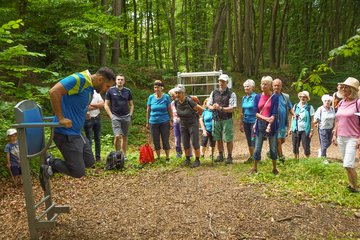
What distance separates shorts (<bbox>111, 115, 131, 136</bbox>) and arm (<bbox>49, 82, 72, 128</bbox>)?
4.03 metres

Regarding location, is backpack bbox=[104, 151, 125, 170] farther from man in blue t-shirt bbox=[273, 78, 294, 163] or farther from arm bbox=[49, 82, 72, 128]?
man in blue t-shirt bbox=[273, 78, 294, 163]

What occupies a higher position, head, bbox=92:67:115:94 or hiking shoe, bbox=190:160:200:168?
head, bbox=92:67:115:94

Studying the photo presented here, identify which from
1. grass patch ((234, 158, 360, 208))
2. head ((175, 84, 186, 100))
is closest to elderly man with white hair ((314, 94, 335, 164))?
grass patch ((234, 158, 360, 208))

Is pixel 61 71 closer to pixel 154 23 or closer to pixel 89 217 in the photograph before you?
pixel 89 217

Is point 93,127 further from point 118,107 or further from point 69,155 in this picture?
point 69,155

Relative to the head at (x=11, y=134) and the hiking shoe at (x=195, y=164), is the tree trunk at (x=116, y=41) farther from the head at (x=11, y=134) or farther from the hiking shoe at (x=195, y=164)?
the head at (x=11, y=134)

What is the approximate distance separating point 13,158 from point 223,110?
4487 millimetres

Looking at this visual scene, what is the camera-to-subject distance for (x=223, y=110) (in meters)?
7.80

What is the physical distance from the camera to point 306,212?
4.91 metres

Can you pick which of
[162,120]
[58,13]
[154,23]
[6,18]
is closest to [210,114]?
[162,120]

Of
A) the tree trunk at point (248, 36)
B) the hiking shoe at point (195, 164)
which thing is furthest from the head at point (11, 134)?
the tree trunk at point (248, 36)

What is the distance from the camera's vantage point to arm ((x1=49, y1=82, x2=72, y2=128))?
13.2 feet

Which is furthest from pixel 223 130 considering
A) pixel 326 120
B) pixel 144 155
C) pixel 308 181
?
pixel 326 120

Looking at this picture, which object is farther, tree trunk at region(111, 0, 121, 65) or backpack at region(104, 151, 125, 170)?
tree trunk at region(111, 0, 121, 65)
